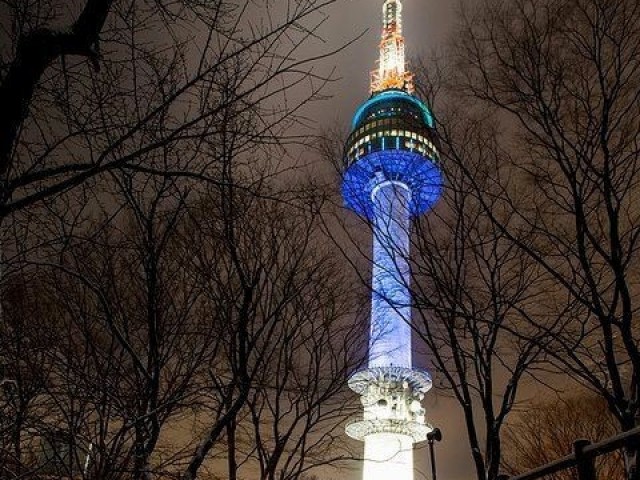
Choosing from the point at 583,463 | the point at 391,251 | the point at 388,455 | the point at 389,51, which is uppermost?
the point at 389,51

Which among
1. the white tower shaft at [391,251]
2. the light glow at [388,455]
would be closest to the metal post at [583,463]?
the white tower shaft at [391,251]

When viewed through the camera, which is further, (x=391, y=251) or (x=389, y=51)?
(x=389, y=51)

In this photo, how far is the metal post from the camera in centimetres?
368

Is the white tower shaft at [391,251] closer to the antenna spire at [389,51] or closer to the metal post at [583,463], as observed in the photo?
the metal post at [583,463]

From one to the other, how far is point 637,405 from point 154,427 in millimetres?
5547

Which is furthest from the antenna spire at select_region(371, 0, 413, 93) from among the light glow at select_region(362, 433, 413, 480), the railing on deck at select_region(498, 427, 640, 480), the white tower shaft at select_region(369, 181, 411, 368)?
the railing on deck at select_region(498, 427, 640, 480)

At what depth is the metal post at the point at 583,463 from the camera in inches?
145

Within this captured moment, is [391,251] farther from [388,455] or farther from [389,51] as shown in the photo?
[389,51]

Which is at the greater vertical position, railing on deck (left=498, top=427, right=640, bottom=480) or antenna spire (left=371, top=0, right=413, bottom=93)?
antenna spire (left=371, top=0, right=413, bottom=93)

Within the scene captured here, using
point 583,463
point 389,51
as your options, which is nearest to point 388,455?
point 389,51

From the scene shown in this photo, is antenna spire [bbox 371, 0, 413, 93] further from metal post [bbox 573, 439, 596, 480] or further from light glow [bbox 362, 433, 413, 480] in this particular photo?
metal post [bbox 573, 439, 596, 480]

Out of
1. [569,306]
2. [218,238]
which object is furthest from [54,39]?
[569,306]

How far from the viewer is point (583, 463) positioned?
3.68 m

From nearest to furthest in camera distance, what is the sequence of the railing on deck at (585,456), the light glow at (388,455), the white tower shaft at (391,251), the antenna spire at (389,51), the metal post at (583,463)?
the railing on deck at (585,456)
the metal post at (583,463)
the white tower shaft at (391,251)
the light glow at (388,455)
the antenna spire at (389,51)
